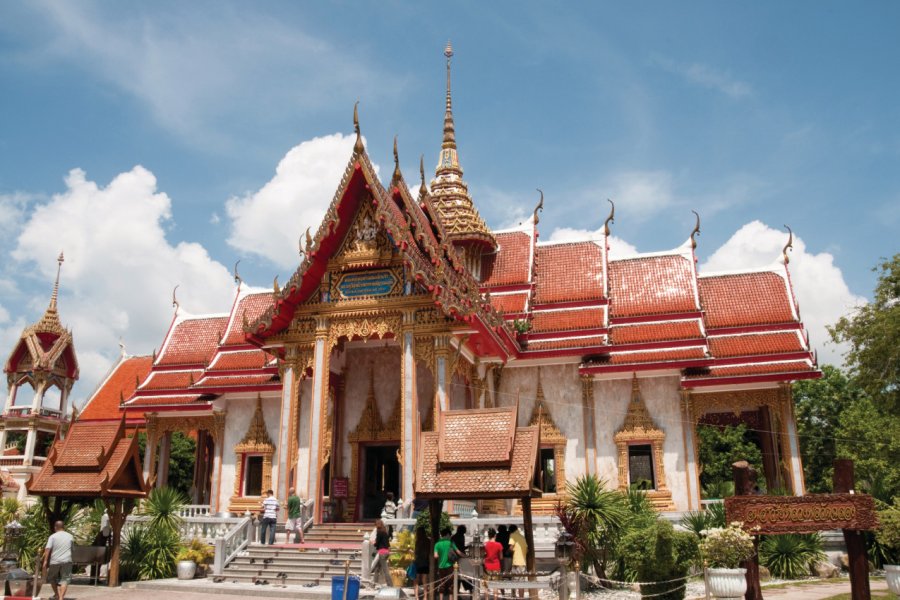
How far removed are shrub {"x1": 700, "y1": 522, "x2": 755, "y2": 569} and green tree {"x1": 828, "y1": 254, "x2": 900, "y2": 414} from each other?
14179mm

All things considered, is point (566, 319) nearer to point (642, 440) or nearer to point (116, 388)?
point (642, 440)

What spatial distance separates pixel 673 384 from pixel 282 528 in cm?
875

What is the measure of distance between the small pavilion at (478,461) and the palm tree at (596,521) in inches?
134

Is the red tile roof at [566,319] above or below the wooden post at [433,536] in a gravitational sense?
above

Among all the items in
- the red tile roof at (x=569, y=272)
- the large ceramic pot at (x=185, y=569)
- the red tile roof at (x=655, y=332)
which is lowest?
the large ceramic pot at (x=185, y=569)

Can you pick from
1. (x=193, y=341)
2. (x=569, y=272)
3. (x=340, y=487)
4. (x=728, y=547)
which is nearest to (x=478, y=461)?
(x=728, y=547)

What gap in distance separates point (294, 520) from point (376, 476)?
3.39 metres

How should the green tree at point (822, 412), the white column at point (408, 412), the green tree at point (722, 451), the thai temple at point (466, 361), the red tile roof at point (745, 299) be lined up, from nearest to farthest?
the white column at point (408, 412), the thai temple at point (466, 361), the red tile roof at point (745, 299), the green tree at point (822, 412), the green tree at point (722, 451)

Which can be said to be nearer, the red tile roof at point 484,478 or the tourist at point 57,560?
the red tile roof at point 484,478

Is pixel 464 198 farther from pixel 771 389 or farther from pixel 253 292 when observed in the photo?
pixel 771 389

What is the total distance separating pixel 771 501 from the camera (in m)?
8.13

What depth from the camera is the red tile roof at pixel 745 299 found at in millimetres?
18469

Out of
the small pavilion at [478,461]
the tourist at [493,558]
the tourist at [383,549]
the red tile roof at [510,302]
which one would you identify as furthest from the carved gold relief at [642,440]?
the small pavilion at [478,461]

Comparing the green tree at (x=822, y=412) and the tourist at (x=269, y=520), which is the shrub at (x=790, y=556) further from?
the green tree at (x=822, y=412)
